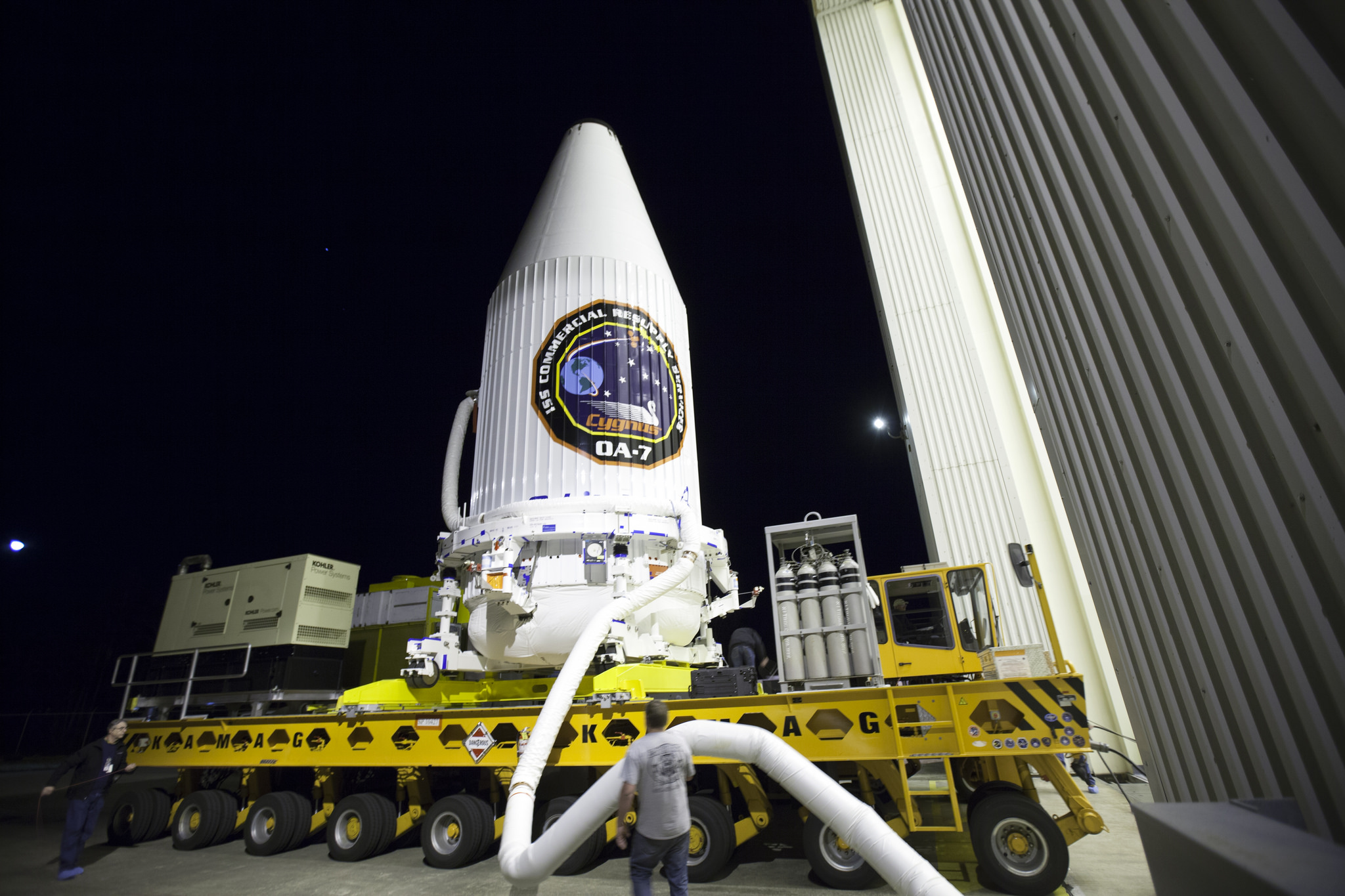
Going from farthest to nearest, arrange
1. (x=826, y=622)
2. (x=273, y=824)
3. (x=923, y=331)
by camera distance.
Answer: (x=923, y=331) → (x=273, y=824) → (x=826, y=622)

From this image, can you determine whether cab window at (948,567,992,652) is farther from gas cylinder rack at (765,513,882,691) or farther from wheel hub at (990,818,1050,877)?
wheel hub at (990,818,1050,877)

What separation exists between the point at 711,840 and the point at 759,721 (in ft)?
4.01

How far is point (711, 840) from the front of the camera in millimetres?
6031

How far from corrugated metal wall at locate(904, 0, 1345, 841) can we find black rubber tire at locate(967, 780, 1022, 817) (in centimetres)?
284

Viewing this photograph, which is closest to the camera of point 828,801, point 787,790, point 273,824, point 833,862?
point 828,801

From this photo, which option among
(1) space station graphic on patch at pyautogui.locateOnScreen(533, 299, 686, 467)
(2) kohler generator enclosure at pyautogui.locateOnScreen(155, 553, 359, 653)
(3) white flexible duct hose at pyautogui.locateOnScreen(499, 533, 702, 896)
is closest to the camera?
(3) white flexible duct hose at pyautogui.locateOnScreen(499, 533, 702, 896)

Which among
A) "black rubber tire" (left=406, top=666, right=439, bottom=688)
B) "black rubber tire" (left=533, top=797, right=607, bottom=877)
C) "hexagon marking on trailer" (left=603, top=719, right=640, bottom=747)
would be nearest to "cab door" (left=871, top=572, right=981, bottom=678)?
"hexagon marking on trailer" (left=603, top=719, right=640, bottom=747)

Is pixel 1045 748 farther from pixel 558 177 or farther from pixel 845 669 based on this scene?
pixel 558 177

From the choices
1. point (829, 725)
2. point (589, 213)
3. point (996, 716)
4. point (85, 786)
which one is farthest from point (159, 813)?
point (996, 716)

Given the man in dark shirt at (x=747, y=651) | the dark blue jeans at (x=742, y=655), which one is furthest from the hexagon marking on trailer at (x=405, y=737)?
the dark blue jeans at (x=742, y=655)

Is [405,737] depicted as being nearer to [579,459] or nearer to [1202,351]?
[579,459]

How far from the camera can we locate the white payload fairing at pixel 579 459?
7.79 metres

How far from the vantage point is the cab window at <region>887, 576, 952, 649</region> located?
6664 millimetres

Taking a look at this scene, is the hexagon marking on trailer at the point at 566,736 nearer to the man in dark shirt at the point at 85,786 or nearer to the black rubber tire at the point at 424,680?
the black rubber tire at the point at 424,680
